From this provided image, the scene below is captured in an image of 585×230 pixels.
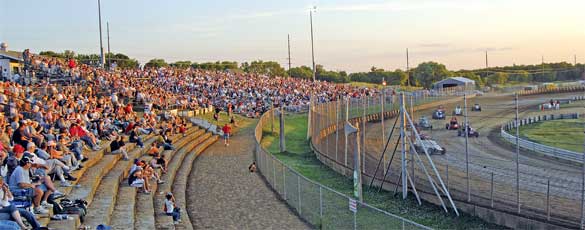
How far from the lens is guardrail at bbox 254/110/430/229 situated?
1412 cm

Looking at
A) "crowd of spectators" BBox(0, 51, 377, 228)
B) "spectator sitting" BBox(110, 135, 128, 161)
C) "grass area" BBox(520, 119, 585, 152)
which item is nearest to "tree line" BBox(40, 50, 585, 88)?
"crowd of spectators" BBox(0, 51, 377, 228)

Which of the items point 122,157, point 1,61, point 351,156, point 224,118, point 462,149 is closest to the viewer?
point 122,157

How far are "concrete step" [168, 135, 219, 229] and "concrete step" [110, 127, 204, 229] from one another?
0.75m

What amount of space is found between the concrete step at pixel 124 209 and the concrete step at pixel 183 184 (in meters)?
0.75

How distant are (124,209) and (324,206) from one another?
4871 mm

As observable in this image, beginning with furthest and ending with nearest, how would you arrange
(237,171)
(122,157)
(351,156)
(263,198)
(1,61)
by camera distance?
(1,61) → (351,156) → (237,171) → (122,157) → (263,198)

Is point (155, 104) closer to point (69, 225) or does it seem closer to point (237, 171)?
point (237, 171)

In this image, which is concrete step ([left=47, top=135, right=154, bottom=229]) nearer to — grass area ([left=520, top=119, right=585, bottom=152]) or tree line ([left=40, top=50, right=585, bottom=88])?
grass area ([left=520, top=119, right=585, bottom=152])

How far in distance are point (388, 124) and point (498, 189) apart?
26836mm

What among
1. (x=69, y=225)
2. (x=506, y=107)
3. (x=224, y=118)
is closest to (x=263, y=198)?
(x=69, y=225)

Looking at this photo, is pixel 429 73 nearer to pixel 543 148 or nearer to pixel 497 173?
pixel 543 148

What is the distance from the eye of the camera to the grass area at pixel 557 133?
35.0 meters

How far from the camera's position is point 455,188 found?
869 inches

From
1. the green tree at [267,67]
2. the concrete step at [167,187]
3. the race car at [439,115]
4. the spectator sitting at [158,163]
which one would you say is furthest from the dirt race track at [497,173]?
the green tree at [267,67]
